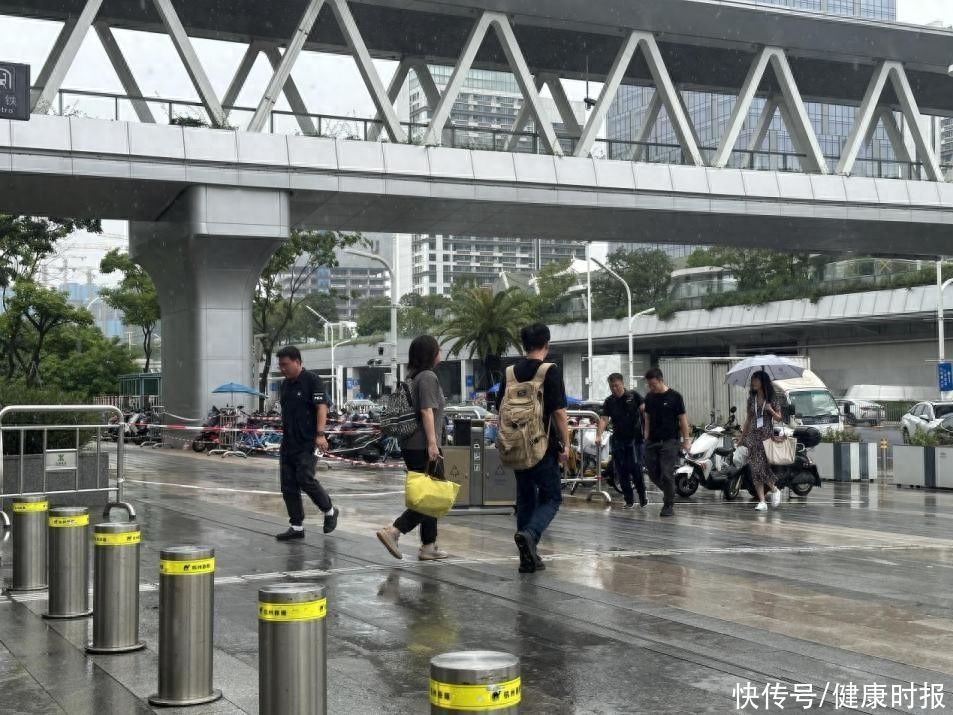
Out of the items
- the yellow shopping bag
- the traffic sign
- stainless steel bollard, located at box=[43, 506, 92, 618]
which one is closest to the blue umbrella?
the traffic sign

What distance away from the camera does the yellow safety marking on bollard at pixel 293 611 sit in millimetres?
4348

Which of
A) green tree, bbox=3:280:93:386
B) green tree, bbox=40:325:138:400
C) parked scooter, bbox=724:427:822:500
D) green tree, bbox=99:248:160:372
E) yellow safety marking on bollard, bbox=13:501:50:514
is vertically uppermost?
green tree, bbox=99:248:160:372

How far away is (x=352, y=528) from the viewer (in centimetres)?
1233

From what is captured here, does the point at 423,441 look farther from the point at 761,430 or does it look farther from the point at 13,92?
the point at 761,430

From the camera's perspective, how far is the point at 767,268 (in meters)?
71.5

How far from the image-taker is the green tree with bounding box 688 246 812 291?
220 feet

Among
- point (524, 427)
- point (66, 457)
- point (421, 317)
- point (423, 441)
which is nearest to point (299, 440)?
point (423, 441)

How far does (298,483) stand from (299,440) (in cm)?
41

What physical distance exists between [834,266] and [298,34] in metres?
40.6

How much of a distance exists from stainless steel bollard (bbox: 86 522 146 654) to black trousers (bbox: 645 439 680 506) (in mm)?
8507

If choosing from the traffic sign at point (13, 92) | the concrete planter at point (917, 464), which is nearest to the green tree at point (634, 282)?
the concrete planter at point (917, 464)

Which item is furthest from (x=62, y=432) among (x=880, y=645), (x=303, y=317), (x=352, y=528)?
(x=303, y=317)

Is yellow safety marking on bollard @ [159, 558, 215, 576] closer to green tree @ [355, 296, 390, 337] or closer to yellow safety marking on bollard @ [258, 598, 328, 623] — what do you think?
yellow safety marking on bollard @ [258, 598, 328, 623]

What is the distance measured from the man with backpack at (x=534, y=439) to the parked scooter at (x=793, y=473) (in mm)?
7346
